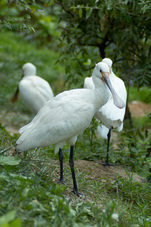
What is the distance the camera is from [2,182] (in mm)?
3242

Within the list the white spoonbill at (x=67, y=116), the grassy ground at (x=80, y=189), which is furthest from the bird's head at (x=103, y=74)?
the grassy ground at (x=80, y=189)

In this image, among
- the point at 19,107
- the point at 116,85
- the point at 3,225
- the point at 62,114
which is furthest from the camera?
the point at 19,107

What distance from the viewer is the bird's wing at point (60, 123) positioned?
11.5 ft

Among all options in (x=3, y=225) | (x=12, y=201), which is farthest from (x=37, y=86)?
(x=3, y=225)

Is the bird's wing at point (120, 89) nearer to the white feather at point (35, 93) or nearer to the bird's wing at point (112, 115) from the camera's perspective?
the bird's wing at point (112, 115)

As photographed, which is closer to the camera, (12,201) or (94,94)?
(12,201)

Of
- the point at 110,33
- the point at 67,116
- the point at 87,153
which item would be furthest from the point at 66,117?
the point at 110,33

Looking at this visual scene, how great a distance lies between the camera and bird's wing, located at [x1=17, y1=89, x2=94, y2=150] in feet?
11.5

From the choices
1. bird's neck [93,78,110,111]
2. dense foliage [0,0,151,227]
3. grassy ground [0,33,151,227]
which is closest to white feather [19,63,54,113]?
dense foliage [0,0,151,227]

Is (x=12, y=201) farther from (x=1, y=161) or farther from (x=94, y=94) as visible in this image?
(x=94, y=94)

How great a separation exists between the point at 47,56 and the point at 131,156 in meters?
7.09

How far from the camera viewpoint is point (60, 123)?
3514 mm

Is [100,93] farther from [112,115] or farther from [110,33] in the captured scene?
[110,33]

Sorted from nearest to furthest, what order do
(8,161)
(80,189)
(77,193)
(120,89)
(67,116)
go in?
1. (8,161)
2. (67,116)
3. (77,193)
4. (80,189)
5. (120,89)
